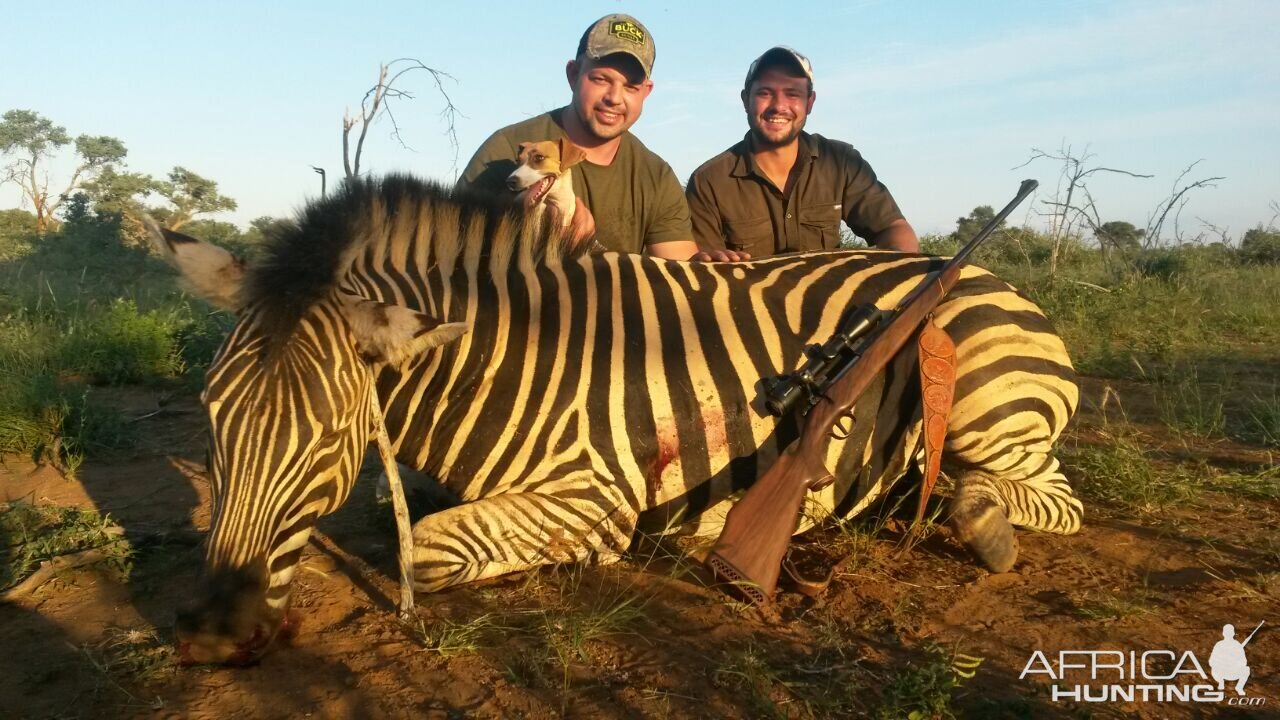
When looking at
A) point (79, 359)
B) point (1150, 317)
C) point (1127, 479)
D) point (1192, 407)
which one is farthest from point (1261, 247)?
point (79, 359)

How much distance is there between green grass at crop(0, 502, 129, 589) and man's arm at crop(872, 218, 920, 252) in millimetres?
4204

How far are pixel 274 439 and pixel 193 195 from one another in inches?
908

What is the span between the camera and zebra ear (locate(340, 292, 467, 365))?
2.28m

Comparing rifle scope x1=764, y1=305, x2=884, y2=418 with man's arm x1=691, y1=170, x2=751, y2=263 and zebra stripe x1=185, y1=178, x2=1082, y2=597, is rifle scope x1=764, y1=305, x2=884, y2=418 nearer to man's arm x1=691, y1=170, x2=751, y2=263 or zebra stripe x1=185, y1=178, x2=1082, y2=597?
zebra stripe x1=185, y1=178, x2=1082, y2=597

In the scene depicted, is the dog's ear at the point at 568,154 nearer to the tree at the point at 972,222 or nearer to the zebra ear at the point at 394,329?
the zebra ear at the point at 394,329

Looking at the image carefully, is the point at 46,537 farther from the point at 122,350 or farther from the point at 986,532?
the point at 986,532

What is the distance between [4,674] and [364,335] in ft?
4.41

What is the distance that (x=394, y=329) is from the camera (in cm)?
229

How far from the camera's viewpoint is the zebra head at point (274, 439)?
219 cm

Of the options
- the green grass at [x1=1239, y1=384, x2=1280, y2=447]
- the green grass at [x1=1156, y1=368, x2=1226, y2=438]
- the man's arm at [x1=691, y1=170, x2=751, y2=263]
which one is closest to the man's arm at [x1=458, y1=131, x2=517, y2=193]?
the man's arm at [x1=691, y1=170, x2=751, y2=263]

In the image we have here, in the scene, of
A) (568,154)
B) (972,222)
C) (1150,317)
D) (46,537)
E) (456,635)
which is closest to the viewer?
(456,635)

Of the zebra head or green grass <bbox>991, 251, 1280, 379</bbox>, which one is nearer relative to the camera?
the zebra head

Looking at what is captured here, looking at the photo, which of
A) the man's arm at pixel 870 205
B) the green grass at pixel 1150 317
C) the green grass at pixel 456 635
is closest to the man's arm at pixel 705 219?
the man's arm at pixel 870 205

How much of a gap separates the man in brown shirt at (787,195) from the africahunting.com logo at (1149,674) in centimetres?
330
